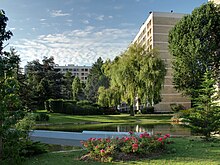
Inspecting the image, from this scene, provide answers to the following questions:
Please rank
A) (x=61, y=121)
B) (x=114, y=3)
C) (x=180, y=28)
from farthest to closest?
(x=180, y=28) < (x=61, y=121) < (x=114, y=3)

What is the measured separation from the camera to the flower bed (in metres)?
6.50

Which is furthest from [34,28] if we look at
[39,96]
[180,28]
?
[39,96]

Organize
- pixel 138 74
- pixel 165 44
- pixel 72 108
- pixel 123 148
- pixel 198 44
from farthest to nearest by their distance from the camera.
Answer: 1. pixel 165 44
2. pixel 72 108
3. pixel 138 74
4. pixel 198 44
5. pixel 123 148

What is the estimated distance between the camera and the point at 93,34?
2447 cm

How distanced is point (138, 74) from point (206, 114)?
16624mm

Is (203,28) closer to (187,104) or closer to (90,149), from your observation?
(187,104)

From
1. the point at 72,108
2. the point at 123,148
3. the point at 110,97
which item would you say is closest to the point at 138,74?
the point at 110,97

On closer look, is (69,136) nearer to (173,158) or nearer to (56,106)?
(173,158)

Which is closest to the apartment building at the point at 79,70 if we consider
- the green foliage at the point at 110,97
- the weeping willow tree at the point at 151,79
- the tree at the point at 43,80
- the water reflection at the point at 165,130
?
the tree at the point at 43,80

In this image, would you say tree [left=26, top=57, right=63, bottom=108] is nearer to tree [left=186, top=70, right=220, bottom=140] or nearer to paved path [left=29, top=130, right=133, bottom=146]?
paved path [left=29, top=130, right=133, bottom=146]

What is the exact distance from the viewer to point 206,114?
9.41 meters

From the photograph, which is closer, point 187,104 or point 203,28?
point 203,28

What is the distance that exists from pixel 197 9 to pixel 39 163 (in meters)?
23.9

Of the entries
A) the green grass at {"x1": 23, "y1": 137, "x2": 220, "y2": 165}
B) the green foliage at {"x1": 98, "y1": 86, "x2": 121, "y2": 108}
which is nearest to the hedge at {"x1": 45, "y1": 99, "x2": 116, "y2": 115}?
the green foliage at {"x1": 98, "y1": 86, "x2": 121, "y2": 108}
